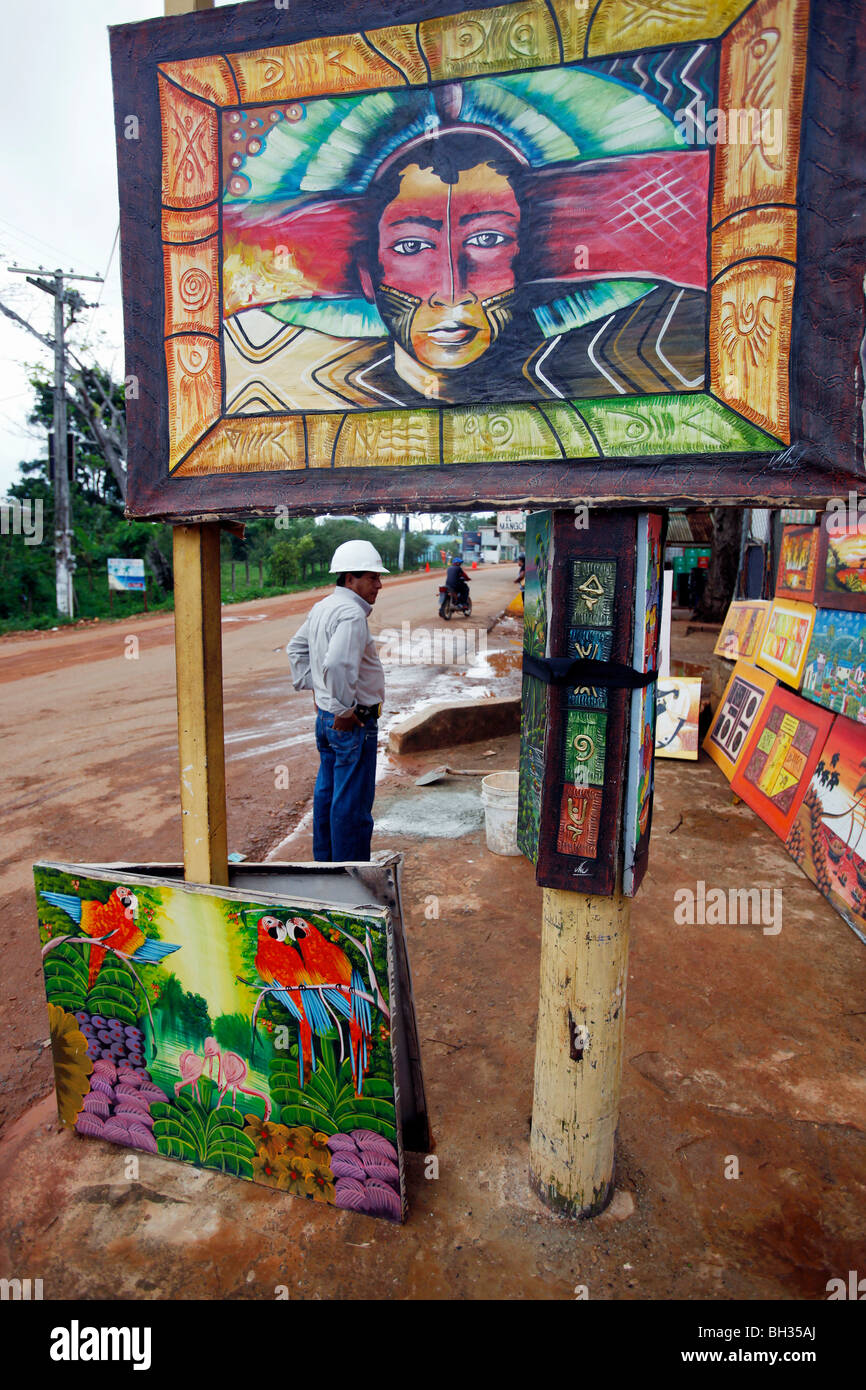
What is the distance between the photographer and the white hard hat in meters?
3.80

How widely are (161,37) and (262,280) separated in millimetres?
615

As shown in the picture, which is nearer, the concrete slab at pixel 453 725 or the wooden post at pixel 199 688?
the wooden post at pixel 199 688

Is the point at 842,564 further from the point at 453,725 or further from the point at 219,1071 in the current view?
the point at 219,1071

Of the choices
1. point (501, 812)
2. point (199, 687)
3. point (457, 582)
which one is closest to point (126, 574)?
point (457, 582)

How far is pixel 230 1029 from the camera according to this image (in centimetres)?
232

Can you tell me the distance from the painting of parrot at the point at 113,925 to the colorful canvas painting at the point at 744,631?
19.1 ft

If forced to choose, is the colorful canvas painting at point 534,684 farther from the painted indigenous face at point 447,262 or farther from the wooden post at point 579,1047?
the painted indigenous face at point 447,262

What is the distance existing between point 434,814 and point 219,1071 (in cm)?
335

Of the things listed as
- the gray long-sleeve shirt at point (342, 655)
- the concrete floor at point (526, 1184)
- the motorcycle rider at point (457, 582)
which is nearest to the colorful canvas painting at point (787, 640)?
the concrete floor at point (526, 1184)

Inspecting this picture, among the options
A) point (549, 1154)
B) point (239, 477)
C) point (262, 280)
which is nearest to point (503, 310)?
point (262, 280)

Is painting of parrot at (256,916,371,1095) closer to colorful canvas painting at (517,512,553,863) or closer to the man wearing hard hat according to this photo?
colorful canvas painting at (517,512,553,863)

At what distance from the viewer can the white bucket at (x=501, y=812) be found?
475cm

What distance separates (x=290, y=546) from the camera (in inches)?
1174

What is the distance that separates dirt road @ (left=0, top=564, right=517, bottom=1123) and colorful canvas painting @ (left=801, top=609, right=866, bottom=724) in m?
3.73
